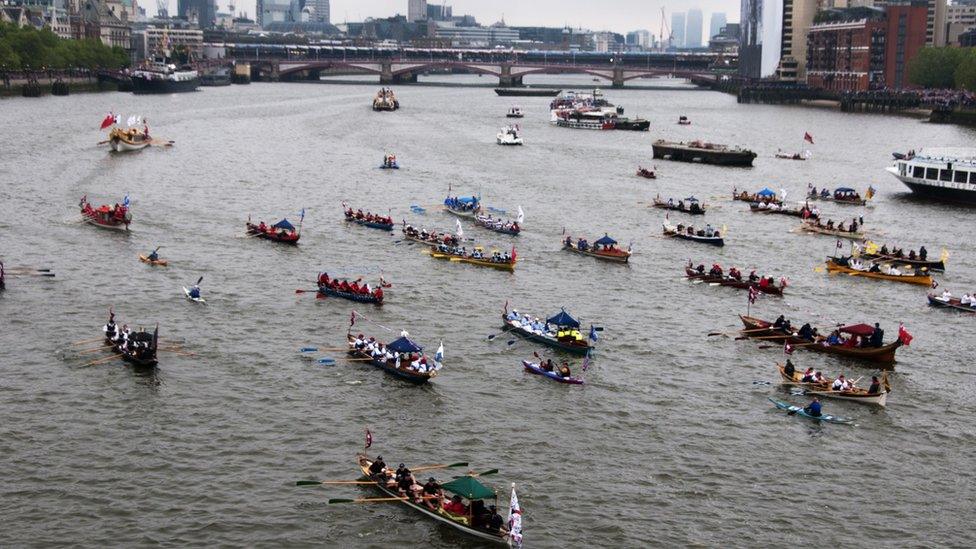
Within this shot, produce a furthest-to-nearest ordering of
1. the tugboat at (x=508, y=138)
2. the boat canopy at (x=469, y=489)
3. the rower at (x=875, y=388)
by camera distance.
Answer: the tugboat at (x=508, y=138) → the rower at (x=875, y=388) → the boat canopy at (x=469, y=489)

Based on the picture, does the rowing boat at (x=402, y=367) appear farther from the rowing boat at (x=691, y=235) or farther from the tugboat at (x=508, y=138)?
the tugboat at (x=508, y=138)

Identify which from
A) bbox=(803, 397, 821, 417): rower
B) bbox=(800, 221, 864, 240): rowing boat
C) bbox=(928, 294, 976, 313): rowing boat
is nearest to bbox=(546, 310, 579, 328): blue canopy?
bbox=(803, 397, 821, 417): rower

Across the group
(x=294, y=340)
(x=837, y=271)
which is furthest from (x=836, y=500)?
(x=837, y=271)

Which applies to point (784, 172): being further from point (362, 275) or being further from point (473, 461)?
point (473, 461)

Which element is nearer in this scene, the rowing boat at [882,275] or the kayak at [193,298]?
the kayak at [193,298]

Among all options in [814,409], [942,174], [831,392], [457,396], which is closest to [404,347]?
[457,396]

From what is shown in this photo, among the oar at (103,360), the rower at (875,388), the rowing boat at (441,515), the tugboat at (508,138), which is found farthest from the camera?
the tugboat at (508,138)

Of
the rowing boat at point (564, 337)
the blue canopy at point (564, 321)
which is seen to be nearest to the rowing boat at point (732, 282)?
the blue canopy at point (564, 321)
